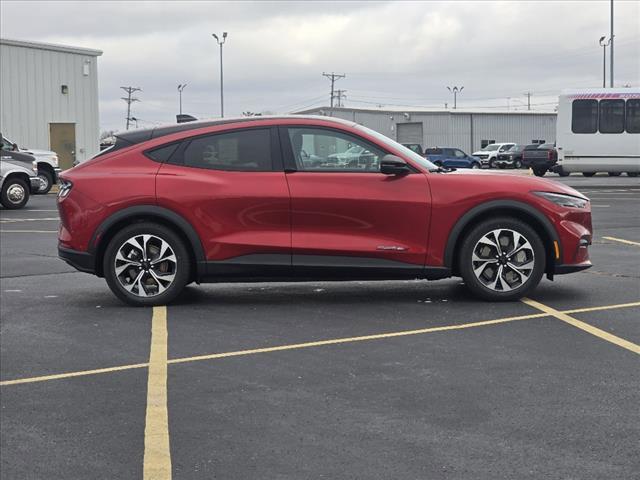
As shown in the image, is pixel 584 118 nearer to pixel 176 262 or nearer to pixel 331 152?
pixel 331 152

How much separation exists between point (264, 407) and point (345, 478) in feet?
3.97

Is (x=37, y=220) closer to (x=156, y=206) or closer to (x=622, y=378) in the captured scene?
(x=156, y=206)

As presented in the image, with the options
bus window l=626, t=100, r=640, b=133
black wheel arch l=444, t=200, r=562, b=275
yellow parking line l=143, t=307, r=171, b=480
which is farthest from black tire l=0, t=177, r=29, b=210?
bus window l=626, t=100, r=640, b=133

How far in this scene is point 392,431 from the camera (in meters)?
4.82

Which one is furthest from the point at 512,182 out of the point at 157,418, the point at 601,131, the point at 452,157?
the point at 452,157

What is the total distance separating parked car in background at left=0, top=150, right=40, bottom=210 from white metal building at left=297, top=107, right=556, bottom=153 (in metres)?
60.5

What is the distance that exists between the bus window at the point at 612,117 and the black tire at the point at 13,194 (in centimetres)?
1909

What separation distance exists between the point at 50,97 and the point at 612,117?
21.5 metres

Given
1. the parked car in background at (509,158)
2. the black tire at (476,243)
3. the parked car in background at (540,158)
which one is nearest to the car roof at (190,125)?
the black tire at (476,243)

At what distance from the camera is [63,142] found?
39.0m

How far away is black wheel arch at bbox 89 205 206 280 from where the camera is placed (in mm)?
8258

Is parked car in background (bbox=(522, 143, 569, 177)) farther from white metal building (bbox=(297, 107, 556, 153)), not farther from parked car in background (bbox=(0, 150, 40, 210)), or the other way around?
white metal building (bbox=(297, 107, 556, 153))

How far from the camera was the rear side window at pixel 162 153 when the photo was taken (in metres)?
8.48

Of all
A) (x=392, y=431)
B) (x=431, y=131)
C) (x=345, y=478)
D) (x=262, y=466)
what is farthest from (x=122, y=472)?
(x=431, y=131)
